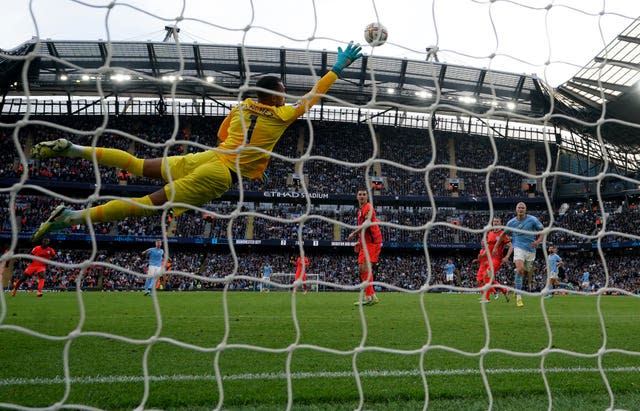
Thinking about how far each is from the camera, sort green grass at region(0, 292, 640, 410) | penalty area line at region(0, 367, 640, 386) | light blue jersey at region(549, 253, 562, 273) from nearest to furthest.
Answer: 1. green grass at region(0, 292, 640, 410)
2. penalty area line at region(0, 367, 640, 386)
3. light blue jersey at region(549, 253, 562, 273)

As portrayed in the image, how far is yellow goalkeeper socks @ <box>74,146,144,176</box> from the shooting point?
12.9ft

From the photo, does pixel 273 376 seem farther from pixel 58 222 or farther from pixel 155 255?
pixel 155 255

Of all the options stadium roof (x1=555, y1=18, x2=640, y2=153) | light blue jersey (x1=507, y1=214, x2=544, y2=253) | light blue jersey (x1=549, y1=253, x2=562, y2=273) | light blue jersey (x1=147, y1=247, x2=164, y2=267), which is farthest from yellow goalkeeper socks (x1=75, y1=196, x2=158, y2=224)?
stadium roof (x1=555, y1=18, x2=640, y2=153)

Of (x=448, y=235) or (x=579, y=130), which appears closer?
(x=579, y=130)

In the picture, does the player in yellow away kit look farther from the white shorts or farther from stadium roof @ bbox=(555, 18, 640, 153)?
stadium roof @ bbox=(555, 18, 640, 153)

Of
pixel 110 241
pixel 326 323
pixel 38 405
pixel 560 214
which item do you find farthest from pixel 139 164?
pixel 560 214

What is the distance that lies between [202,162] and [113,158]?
71cm

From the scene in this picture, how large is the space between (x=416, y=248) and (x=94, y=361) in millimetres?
30108

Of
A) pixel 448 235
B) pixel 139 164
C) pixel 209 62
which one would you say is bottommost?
pixel 139 164

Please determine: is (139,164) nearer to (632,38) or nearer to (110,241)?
(632,38)

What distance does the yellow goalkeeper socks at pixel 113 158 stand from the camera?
12.9 feet

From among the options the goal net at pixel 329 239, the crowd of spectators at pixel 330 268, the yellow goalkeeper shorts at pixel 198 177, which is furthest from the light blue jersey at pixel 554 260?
the crowd of spectators at pixel 330 268

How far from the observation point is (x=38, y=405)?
3082 mm

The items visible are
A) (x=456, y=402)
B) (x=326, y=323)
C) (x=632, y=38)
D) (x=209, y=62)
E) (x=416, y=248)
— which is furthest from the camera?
(x=416, y=248)
